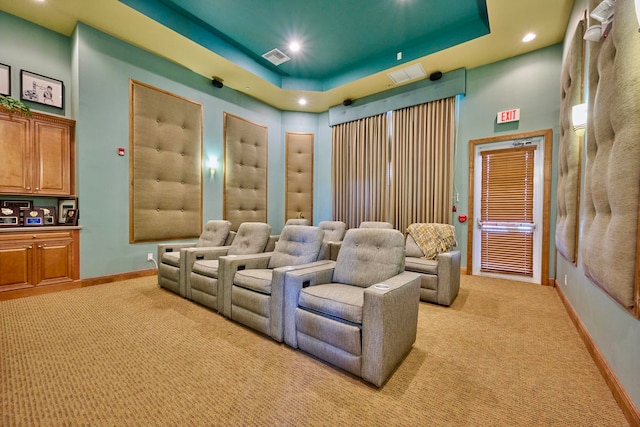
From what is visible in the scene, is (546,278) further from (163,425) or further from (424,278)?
(163,425)

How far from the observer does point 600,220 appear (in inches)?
69.2

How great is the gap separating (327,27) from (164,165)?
3.38m

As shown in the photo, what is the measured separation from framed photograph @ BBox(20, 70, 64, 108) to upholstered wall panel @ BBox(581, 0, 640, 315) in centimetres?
583

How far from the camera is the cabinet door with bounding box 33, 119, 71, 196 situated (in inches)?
134

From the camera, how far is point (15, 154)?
3258 millimetres

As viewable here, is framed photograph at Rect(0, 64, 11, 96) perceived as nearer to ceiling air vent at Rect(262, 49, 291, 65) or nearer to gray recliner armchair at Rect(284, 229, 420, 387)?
ceiling air vent at Rect(262, 49, 291, 65)

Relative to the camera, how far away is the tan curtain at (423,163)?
468cm

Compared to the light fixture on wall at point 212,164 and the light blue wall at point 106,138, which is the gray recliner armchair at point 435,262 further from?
the light blue wall at point 106,138

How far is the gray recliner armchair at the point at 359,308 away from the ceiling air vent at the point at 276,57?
374 centimetres

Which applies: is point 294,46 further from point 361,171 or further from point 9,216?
point 9,216

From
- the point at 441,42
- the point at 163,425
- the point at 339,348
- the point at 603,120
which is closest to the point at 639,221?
the point at 603,120

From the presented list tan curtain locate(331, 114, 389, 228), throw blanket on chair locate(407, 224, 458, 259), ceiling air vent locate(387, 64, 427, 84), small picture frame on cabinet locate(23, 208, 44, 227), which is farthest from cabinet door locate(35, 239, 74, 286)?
ceiling air vent locate(387, 64, 427, 84)

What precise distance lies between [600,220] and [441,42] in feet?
11.7

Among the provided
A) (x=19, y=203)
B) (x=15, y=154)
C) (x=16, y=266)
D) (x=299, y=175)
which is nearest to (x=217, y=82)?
(x=299, y=175)
